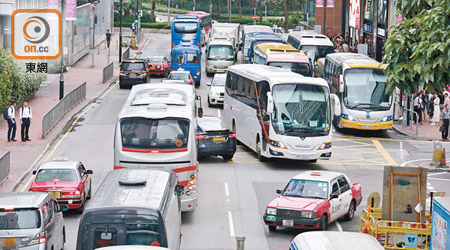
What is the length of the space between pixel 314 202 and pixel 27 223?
802 cm

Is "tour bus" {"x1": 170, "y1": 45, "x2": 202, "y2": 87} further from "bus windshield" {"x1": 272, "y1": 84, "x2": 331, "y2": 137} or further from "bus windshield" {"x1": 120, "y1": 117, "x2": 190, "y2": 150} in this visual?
"bus windshield" {"x1": 120, "y1": 117, "x2": 190, "y2": 150}

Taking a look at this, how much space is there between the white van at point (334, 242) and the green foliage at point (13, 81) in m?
26.0

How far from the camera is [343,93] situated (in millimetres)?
39094

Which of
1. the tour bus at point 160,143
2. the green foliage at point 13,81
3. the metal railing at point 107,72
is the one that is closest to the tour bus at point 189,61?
the metal railing at point 107,72

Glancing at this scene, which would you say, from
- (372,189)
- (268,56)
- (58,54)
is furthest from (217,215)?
(58,54)

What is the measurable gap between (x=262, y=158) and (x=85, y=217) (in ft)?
57.8

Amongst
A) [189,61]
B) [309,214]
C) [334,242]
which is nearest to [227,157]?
[309,214]

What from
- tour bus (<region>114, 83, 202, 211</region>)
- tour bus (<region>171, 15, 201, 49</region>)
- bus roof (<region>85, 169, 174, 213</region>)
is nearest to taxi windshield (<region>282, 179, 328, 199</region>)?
tour bus (<region>114, 83, 202, 211</region>)

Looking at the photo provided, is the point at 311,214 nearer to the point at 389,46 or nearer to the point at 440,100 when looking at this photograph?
the point at 389,46

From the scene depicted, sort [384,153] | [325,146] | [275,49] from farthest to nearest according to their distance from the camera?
1. [275,49]
2. [384,153]
3. [325,146]

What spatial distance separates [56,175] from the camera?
24.0 metres

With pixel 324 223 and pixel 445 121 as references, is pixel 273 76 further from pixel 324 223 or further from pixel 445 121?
pixel 324 223

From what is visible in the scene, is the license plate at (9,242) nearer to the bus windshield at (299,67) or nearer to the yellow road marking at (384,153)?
the yellow road marking at (384,153)

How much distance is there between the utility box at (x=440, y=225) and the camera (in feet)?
53.3
